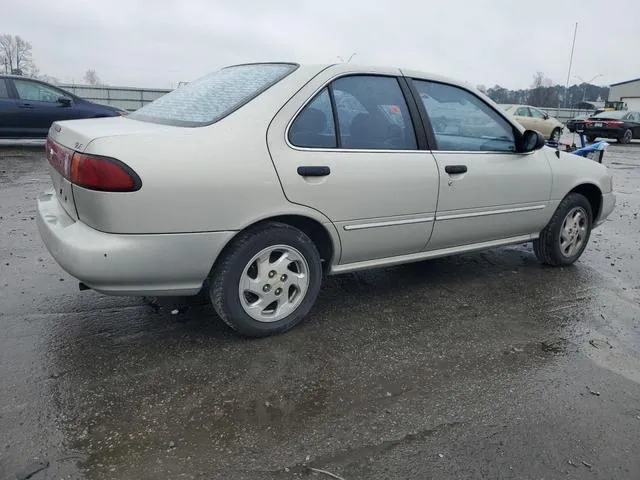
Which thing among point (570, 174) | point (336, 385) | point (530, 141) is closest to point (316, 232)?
point (336, 385)

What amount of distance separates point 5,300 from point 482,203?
3420 millimetres

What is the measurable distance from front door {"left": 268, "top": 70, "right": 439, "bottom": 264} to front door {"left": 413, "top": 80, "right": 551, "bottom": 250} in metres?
0.17

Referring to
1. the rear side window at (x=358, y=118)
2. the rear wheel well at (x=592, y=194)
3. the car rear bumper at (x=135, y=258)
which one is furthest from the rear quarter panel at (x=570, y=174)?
the car rear bumper at (x=135, y=258)

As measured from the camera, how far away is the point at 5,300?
3592mm

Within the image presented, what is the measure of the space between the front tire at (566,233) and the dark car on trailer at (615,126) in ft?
64.7

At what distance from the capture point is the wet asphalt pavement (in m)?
2.17

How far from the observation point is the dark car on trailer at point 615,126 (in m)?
22.2

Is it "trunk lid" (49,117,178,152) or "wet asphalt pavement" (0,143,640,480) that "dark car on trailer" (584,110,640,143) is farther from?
"trunk lid" (49,117,178,152)

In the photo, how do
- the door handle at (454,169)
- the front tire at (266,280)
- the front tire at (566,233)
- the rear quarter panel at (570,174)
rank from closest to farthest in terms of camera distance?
the front tire at (266,280), the door handle at (454,169), the rear quarter panel at (570,174), the front tire at (566,233)

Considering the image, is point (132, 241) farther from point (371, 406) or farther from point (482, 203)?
point (482, 203)

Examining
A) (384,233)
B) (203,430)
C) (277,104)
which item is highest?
(277,104)

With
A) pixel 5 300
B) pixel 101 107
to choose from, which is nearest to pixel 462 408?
pixel 5 300

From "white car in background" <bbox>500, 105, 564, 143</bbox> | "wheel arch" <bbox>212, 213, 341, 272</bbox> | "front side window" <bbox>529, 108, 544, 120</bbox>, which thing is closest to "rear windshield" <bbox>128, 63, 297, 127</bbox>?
"wheel arch" <bbox>212, 213, 341, 272</bbox>

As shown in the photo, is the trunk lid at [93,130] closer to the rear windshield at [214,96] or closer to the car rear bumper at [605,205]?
the rear windshield at [214,96]
